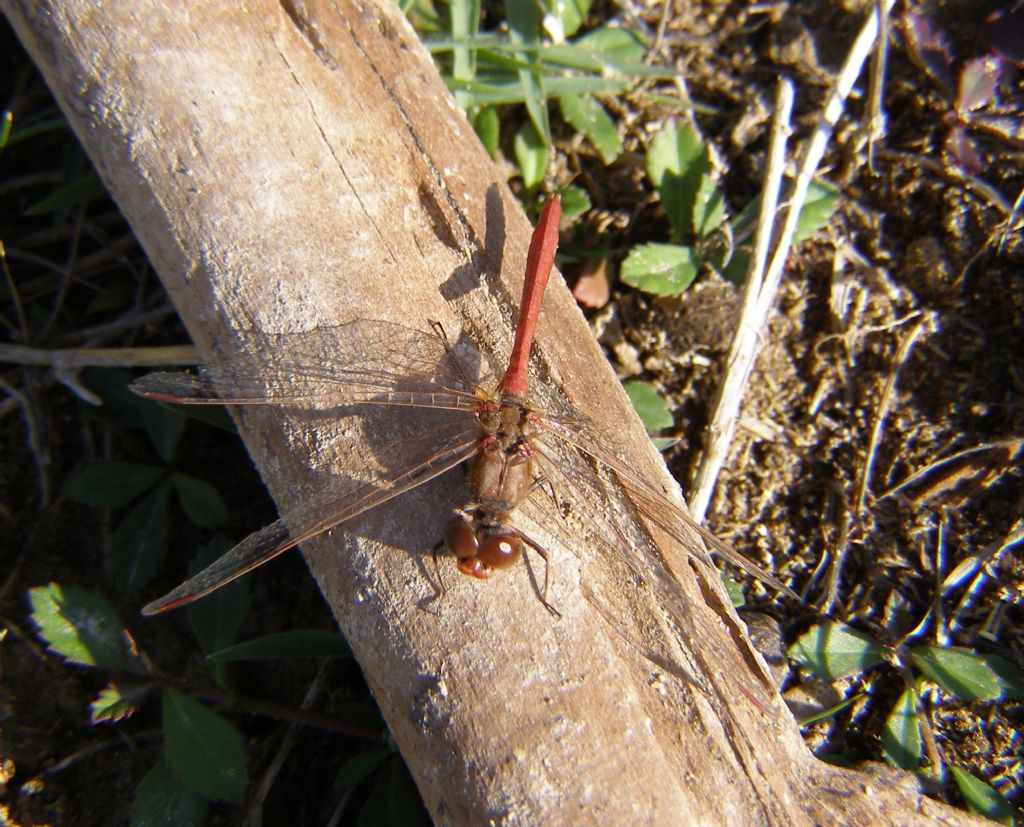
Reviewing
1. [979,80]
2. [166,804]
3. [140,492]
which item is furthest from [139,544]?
[979,80]

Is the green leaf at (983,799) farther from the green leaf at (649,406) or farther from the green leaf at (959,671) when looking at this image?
the green leaf at (649,406)

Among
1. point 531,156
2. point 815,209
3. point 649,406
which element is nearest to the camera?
point 649,406

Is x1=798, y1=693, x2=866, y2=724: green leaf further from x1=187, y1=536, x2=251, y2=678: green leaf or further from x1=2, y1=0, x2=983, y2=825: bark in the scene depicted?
→ x1=187, y1=536, x2=251, y2=678: green leaf

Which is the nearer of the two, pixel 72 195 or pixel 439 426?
pixel 439 426

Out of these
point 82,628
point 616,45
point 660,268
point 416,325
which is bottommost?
point 82,628

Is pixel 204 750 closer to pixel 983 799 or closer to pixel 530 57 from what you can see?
pixel 983 799

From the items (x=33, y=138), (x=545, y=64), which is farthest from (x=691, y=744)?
(x=33, y=138)

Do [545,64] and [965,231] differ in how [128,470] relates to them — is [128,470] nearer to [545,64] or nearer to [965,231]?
[545,64]
